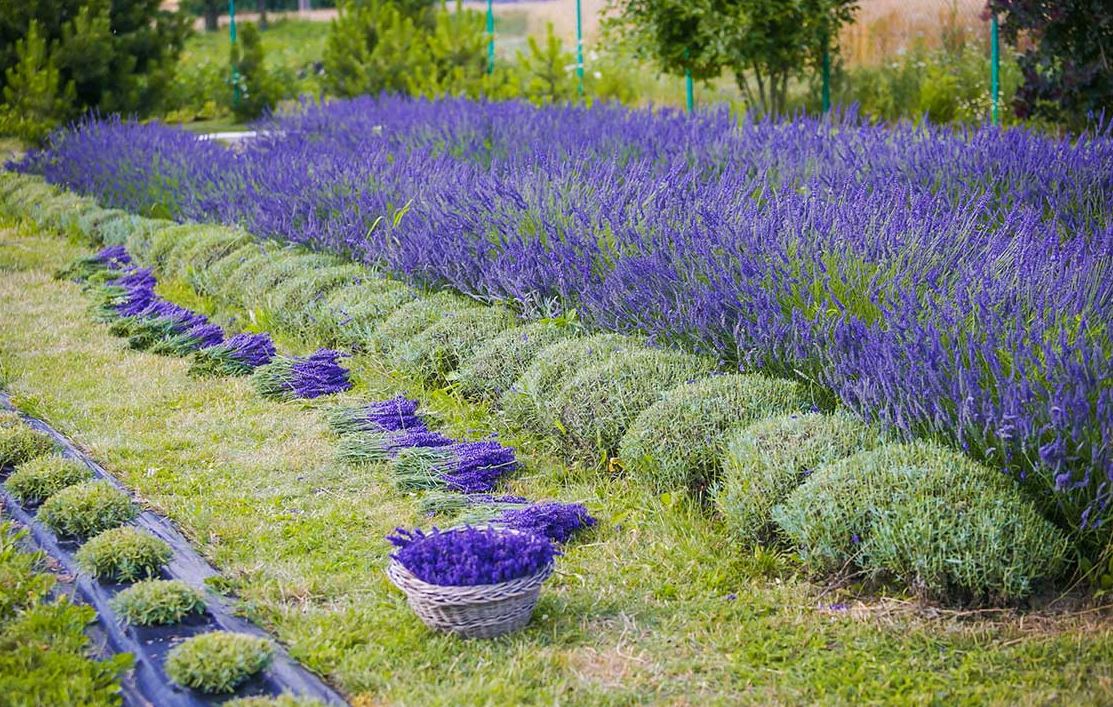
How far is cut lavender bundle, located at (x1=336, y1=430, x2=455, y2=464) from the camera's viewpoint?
13.3ft

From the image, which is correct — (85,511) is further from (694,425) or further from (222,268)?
(222,268)

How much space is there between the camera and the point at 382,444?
4.08 metres

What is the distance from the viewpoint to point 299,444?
4223mm

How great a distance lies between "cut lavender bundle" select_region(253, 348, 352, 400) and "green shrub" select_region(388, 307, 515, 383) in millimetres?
265

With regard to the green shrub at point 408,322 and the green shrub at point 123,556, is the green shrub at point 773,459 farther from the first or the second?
the green shrub at point 408,322

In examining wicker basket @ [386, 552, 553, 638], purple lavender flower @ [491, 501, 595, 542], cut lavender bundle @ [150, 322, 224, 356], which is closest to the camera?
wicker basket @ [386, 552, 553, 638]

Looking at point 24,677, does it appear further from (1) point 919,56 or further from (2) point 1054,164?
(1) point 919,56

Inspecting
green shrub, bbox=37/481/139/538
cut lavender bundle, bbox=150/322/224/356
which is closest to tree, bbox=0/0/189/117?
cut lavender bundle, bbox=150/322/224/356

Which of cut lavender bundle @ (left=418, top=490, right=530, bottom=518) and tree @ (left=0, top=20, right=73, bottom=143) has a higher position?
tree @ (left=0, top=20, right=73, bottom=143)

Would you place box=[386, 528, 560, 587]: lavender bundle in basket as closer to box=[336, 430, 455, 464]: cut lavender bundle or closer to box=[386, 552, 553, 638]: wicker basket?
box=[386, 552, 553, 638]: wicker basket

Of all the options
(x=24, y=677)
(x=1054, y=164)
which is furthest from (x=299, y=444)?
(x=1054, y=164)

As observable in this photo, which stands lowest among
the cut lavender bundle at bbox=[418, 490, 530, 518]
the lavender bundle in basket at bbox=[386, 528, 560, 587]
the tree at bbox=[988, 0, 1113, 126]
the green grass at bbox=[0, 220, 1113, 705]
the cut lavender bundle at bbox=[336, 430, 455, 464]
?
the green grass at bbox=[0, 220, 1113, 705]

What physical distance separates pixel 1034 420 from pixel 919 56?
31.7 ft

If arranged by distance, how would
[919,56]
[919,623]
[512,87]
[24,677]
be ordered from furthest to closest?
[512,87] → [919,56] → [919,623] → [24,677]
